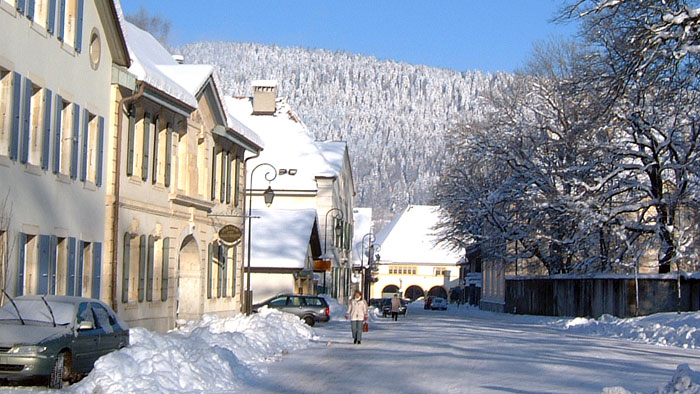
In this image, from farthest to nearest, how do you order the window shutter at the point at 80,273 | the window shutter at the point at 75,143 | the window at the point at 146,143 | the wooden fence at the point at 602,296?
the wooden fence at the point at 602,296, the window at the point at 146,143, the window shutter at the point at 80,273, the window shutter at the point at 75,143

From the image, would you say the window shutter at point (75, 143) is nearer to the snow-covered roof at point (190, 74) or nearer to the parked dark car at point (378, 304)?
the snow-covered roof at point (190, 74)

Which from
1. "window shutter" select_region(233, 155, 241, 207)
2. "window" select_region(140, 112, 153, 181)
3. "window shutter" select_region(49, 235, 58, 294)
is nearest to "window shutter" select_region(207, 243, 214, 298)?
"window shutter" select_region(233, 155, 241, 207)

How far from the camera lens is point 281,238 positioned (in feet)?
175

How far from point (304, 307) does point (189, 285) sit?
8493 millimetres

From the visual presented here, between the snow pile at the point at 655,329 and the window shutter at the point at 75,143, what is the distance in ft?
62.4

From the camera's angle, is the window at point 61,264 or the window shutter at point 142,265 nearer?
the window at point 61,264

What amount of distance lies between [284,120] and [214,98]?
125 ft

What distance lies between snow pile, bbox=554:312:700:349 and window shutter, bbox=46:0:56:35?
20652mm

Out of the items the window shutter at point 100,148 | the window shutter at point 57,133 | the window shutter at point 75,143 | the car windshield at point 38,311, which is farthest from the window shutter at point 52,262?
the car windshield at point 38,311

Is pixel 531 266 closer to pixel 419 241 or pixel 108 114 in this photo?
pixel 108 114

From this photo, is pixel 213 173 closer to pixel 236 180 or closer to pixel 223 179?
pixel 223 179

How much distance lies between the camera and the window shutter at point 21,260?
20125mm

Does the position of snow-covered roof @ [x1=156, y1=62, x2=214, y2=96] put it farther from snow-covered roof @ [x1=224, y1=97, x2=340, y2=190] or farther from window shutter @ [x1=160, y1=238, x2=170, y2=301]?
snow-covered roof @ [x1=224, y1=97, x2=340, y2=190]

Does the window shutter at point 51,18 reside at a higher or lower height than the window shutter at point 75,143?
higher
